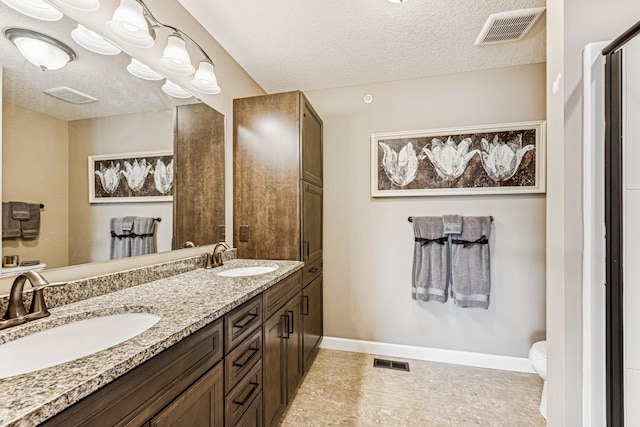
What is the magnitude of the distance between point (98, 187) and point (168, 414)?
3.20 feet

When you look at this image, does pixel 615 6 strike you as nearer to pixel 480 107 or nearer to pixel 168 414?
pixel 480 107

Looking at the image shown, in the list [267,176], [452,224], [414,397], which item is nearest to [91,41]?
[267,176]

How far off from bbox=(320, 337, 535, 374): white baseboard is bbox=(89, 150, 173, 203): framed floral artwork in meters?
2.00

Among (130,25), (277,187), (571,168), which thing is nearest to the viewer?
(571,168)

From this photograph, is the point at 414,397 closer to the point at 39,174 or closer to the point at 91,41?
the point at 39,174

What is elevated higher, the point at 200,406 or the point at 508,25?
the point at 508,25

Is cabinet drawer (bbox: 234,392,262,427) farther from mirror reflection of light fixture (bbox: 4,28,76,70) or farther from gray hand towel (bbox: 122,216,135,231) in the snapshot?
mirror reflection of light fixture (bbox: 4,28,76,70)

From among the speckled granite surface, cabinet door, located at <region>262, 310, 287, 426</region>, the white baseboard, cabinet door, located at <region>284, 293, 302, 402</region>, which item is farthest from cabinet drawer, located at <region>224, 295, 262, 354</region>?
the white baseboard

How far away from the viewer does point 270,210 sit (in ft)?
6.83

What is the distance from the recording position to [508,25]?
5.98ft

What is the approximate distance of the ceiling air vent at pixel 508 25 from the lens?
1.72 meters

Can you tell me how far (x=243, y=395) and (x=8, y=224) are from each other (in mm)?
1065

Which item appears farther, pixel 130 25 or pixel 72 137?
pixel 130 25

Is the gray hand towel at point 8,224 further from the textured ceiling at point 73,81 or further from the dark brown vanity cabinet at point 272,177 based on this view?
the dark brown vanity cabinet at point 272,177
